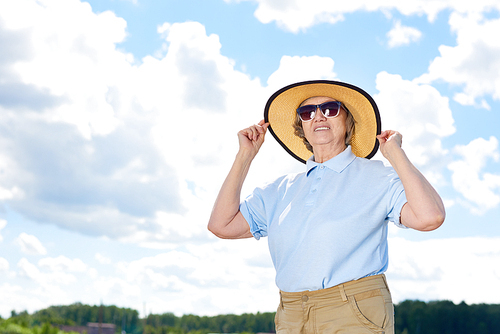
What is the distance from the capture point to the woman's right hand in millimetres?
3237

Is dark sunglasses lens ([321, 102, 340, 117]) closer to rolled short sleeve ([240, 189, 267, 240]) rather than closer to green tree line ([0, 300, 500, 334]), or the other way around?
rolled short sleeve ([240, 189, 267, 240])

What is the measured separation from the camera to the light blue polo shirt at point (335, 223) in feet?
7.99

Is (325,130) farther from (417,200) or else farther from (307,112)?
(417,200)

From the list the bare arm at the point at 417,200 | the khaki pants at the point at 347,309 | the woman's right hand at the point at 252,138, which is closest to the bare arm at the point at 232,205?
the woman's right hand at the point at 252,138

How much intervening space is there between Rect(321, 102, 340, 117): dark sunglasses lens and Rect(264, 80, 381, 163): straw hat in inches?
5.5

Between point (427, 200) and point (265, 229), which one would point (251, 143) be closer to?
point (265, 229)

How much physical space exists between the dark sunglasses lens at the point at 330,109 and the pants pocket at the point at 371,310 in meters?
1.18

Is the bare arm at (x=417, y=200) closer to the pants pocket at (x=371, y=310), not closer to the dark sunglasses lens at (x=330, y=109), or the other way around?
the pants pocket at (x=371, y=310)

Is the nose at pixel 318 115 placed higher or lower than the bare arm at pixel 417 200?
higher

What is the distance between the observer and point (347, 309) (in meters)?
2.35

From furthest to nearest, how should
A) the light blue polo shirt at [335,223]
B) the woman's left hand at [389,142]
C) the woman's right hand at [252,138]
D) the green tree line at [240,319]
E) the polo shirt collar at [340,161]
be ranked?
the green tree line at [240,319], the woman's right hand at [252,138], the polo shirt collar at [340,161], the woman's left hand at [389,142], the light blue polo shirt at [335,223]

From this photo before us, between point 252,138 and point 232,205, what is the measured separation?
522mm

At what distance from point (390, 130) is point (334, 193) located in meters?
0.54

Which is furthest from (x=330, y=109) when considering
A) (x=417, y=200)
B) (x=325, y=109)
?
(x=417, y=200)
